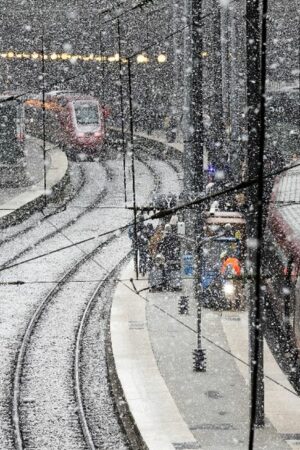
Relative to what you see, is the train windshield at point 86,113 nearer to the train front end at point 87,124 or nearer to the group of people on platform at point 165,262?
the train front end at point 87,124

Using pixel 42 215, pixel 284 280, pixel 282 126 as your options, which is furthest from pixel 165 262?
pixel 282 126

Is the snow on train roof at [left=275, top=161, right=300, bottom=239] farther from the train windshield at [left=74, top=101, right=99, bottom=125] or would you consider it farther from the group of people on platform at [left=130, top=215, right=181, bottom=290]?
the train windshield at [left=74, top=101, right=99, bottom=125]

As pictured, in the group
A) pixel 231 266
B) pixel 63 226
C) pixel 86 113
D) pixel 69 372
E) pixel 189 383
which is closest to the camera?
pixel 189 383

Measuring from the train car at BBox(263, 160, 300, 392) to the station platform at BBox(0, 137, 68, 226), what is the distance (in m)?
11.4

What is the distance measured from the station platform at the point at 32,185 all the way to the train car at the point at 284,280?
11.4 metres

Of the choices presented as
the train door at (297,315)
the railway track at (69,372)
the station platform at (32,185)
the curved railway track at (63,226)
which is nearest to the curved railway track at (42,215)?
the curved railway track at (63,226)

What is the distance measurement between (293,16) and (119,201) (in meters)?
20.0

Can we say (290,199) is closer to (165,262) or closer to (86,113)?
(165,262)

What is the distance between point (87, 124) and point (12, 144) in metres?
7.04

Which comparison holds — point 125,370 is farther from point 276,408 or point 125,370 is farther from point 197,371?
point 276,408

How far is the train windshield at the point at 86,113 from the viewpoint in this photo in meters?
42.8

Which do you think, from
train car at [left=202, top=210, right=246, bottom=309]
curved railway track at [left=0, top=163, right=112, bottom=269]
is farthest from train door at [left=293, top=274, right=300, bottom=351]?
curved railway track at [left=0, top=163, right=112, bottom=269]

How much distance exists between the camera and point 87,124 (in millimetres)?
43094

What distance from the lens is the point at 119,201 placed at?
34281 mm
